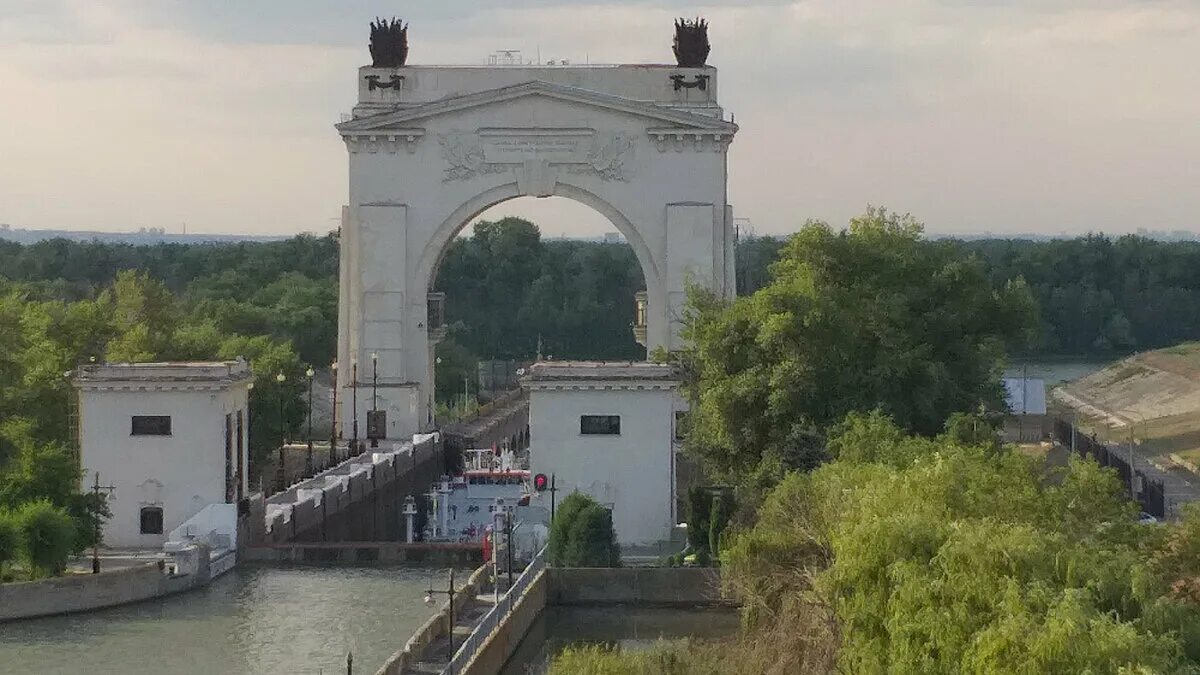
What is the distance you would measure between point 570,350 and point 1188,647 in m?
84.9

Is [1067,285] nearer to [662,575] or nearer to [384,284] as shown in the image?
[384,284]

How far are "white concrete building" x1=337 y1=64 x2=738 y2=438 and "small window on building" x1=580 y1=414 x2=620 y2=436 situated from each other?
36.3 ft

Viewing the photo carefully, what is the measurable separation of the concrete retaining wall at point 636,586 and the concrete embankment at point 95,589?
5111 millimetres

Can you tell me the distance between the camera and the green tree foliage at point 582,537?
31828 millimetres

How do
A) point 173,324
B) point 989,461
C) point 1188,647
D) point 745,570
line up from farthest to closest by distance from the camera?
1. point 173,324
2. point 745,570
3. point 989,461
4. point 1188,647

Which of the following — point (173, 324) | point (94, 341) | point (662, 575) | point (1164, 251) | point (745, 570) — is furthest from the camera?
point (1164, 251)

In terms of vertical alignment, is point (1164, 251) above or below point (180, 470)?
above

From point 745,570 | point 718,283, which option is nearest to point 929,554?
point 745,570

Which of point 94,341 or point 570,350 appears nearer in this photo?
point 94,341

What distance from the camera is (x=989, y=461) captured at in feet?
79.6

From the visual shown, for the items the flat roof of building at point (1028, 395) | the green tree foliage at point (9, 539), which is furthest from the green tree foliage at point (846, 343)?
the flat roof of building at point (1028, 395)

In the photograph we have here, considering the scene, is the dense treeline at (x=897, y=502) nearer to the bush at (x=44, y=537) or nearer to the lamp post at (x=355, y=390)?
the bush at (x=44, y=537)

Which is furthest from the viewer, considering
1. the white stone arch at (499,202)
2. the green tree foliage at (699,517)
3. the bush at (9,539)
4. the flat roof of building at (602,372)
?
the white stone arch at (499,202)

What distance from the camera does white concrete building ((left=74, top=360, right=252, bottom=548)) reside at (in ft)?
109
